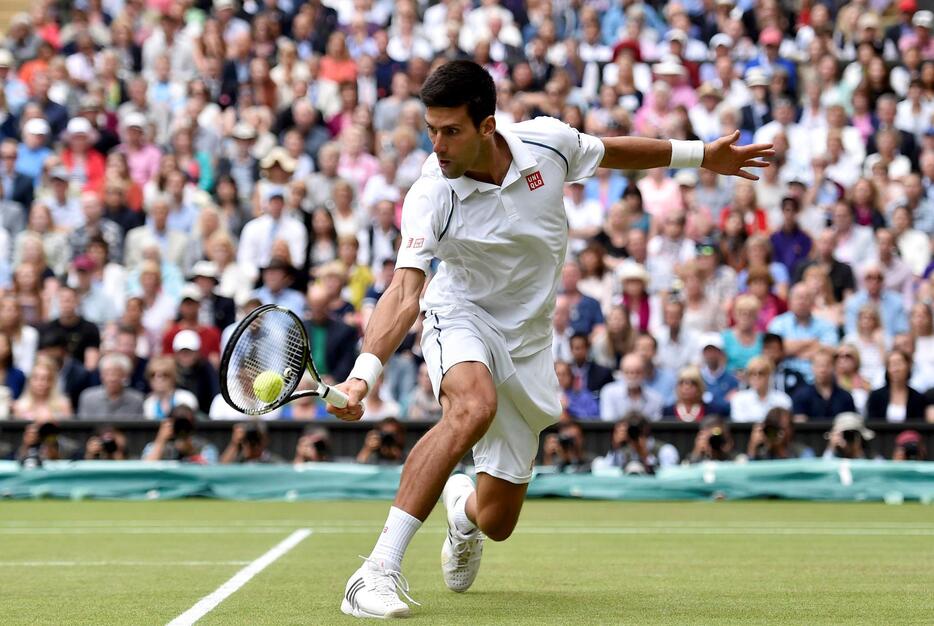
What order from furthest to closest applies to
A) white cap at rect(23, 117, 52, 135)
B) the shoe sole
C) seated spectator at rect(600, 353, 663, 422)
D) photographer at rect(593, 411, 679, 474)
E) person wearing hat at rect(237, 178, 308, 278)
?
white cap at rect(23, 117, 52, 135) → person wearing hat at rect(237, 178, 308, 278) → seated spectator at rect(600, 353, 663, 422) → photographer at rect(593, 411, 679, 474) → the shoe sole

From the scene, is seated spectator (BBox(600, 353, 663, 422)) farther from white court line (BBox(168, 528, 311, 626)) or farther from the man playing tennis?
the man playing tennis

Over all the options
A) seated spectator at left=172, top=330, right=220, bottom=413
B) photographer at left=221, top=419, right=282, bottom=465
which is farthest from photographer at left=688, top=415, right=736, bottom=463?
seated spectator at left=172, top=330, right=220, bottom=413

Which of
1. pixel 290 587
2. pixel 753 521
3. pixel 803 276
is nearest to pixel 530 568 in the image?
pixel 290 587

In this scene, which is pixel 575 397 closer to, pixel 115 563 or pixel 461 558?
pixel 115 563

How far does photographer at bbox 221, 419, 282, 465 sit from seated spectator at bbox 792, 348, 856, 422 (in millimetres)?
4621

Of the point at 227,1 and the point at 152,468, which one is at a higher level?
the point at 227,1

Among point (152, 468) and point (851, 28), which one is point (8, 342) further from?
point (851, 28)

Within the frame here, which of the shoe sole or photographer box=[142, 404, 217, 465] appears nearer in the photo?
the shoe sole

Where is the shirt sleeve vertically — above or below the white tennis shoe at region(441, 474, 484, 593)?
above

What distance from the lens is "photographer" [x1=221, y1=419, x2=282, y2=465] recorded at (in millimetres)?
13344

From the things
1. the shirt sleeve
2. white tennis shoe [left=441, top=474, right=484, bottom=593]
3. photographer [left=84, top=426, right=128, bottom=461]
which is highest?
the shirt sleeve

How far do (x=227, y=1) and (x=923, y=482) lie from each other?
35.4 ft

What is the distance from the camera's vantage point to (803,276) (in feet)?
50.0

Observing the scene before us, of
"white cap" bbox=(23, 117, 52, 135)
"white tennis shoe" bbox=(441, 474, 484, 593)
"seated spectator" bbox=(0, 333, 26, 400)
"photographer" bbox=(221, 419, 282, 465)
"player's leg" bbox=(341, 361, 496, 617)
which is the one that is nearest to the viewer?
"player's leg" bbox=(341, 361, 496, 617)
